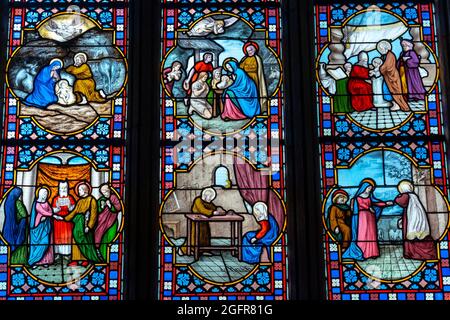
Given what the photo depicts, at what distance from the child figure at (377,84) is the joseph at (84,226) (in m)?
3.04

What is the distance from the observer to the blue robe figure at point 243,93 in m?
11.9

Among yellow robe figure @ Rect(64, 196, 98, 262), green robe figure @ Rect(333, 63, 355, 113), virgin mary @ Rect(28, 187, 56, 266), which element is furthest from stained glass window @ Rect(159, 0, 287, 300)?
virgin mary @ Rect(28, 187, 56, 266)

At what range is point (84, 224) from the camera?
11.4m

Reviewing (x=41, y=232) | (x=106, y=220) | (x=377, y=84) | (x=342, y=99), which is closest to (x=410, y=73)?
(x=377, y=84)

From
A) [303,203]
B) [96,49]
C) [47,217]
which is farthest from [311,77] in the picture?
[47,217]

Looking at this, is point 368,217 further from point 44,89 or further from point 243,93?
point 44,89

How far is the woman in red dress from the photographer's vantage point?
39.1 feet

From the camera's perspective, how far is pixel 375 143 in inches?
462

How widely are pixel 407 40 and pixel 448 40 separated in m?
0.43

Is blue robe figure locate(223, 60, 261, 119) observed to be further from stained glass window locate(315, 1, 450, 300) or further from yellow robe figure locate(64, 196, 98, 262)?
yellow robe figure locate(64, 196, 98, 262)

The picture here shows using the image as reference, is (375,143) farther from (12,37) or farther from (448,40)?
(12,37)

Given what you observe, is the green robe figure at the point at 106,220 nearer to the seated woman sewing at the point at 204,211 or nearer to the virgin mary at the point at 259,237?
the seated woman sewing at the point at 204,211

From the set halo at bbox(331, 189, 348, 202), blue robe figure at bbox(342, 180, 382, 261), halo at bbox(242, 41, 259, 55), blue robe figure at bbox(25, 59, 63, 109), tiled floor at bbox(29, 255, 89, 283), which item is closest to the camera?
tiled floor at bbox(29, 255, 89, 283)

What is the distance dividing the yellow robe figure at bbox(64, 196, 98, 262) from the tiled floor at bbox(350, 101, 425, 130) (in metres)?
2.78
